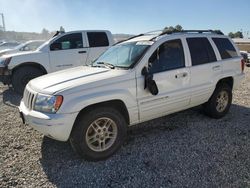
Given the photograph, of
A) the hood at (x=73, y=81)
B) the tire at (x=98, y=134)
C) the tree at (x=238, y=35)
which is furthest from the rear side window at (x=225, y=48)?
the tree at (x=238, y=35)

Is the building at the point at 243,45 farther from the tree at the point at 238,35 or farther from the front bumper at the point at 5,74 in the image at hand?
the tree at the point at 238,35

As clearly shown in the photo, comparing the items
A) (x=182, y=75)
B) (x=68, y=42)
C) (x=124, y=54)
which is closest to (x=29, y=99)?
(x=124, y=54)

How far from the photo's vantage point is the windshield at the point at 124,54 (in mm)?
3926

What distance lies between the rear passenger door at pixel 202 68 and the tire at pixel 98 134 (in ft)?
5.63

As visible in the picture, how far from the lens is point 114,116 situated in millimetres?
3568

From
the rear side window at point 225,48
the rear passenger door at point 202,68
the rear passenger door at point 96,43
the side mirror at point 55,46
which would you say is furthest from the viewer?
the rear passenger door at point 96,43

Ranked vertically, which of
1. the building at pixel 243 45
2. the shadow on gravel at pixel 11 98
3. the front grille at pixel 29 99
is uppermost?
the front grille at pixel 29 99

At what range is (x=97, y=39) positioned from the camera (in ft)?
28.6

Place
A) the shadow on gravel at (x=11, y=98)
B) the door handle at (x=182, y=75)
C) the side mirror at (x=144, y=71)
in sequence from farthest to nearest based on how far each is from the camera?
1. the shadow on gravel at (x=11, y=98)
2. the door handle at (x=182, y=75)
3. the side mirror at (x=144, y=71)

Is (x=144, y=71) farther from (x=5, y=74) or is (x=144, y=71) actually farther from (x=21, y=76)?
(x=5, y=74)

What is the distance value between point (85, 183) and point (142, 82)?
170cm

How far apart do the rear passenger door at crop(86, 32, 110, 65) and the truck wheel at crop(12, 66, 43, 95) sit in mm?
1873

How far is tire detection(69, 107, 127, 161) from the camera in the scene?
3.36 meters

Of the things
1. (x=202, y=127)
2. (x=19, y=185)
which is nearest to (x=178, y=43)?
(x=202, y=127)
